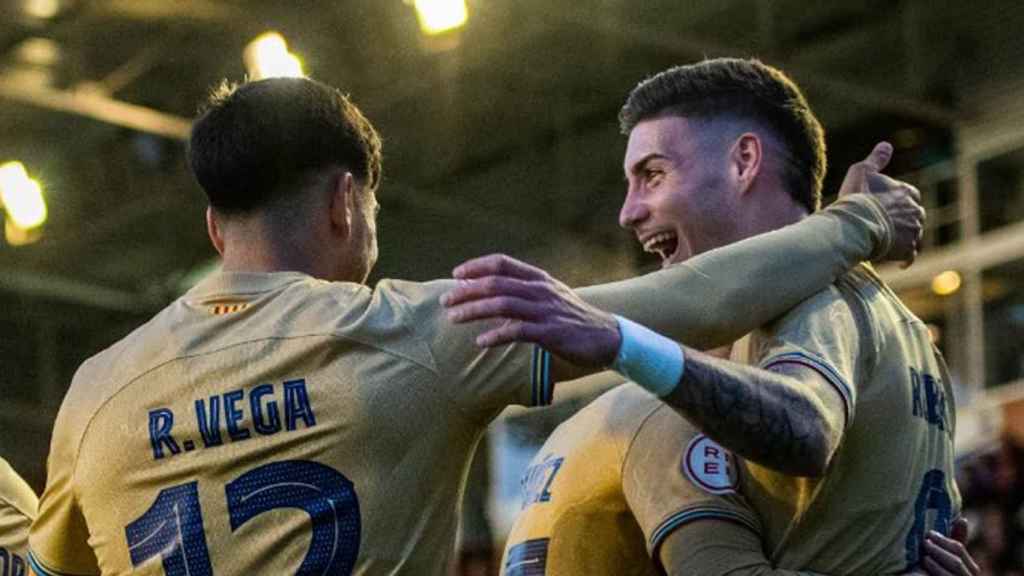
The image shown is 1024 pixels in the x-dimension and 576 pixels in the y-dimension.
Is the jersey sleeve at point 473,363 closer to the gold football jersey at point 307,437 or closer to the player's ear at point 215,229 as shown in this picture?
the gold football jersey at point 307,437

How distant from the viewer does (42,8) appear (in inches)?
555

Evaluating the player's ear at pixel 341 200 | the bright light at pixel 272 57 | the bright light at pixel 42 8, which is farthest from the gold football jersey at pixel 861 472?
the bright light at pixel 42 8

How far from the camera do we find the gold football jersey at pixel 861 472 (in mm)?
3488

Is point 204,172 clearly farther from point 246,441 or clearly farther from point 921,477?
point 921,477

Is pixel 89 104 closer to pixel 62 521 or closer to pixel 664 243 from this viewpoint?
pixel 664 243

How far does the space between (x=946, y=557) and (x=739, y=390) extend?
26.3 inches

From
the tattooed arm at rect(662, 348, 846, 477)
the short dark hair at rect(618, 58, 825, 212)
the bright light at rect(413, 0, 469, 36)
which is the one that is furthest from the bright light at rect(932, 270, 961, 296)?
the tattooed arm at rect(662, 348, 846, 477)

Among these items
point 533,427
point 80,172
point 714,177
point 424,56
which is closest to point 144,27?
point 424,56

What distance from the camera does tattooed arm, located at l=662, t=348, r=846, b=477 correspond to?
3096 millimetres

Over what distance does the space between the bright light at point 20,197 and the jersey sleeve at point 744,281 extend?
12.1 meters

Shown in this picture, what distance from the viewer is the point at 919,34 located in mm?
14867

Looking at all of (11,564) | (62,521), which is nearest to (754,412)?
(62,521)

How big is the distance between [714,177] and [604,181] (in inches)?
526

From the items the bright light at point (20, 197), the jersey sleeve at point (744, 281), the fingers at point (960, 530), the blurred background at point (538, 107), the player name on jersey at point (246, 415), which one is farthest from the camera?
the bright light at point (20, 197)
